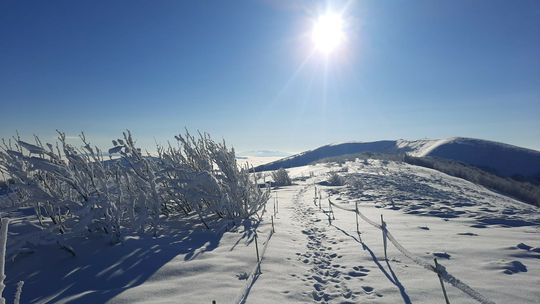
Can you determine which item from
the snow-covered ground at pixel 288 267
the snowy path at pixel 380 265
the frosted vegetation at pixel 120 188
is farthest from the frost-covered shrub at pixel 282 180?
the snow-covered ground at pixel 288 267

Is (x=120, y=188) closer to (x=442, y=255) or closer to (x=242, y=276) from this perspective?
(x=242, y=276)

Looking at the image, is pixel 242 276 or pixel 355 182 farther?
pixel 355 182

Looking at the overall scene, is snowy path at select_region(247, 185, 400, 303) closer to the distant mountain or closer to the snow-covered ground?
the snow-covered ground

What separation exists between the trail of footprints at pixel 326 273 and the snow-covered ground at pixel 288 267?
0.01 m

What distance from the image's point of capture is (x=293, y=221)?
9273 mm

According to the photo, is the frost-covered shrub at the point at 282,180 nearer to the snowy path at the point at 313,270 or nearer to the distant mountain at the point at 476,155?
the snowy path at the point at 313,270

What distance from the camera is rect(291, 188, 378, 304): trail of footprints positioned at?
160 inches

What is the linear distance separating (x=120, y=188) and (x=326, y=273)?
4.04 m

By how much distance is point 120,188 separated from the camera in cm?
618

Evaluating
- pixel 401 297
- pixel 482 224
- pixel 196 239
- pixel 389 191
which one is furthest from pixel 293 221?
pixel 389 191

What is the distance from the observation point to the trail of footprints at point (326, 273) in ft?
13.3

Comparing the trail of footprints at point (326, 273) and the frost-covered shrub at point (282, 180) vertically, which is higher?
the frost-covered shrub at point (282, 180)

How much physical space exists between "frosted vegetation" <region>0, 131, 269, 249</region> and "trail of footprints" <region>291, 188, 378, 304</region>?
238 centimetres

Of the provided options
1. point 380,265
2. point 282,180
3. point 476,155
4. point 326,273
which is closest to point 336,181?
point 282,180
